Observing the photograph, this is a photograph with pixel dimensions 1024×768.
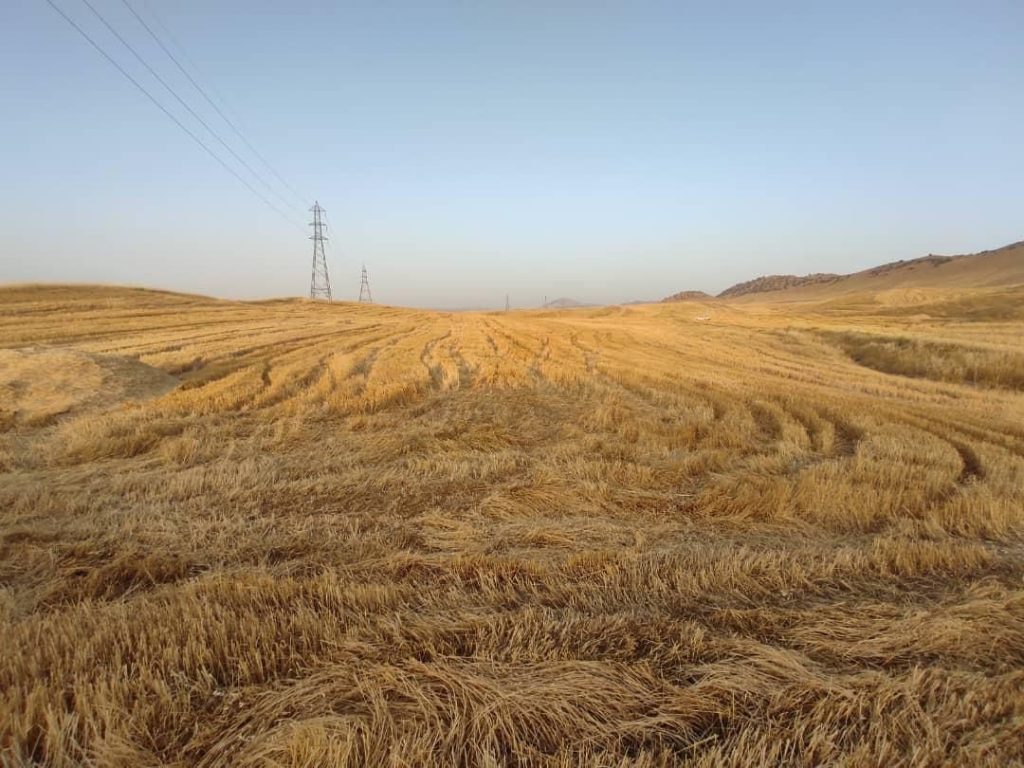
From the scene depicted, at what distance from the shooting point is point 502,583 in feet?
13.6

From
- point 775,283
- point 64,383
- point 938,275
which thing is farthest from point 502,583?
point 775,283

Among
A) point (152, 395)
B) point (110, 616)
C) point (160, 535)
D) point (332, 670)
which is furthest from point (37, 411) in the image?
point (332, 670)

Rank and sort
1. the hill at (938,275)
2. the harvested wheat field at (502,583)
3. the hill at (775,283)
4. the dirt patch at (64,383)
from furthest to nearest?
the hill at (775,283), the hill at (938,275), the dirt patch at (64,383), the harvested wheat field at (502,583)

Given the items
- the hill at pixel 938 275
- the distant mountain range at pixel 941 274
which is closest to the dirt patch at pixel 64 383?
the hill at pixel 938 275

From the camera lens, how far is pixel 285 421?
9641 mm

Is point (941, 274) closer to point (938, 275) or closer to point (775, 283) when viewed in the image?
point (938, 275)

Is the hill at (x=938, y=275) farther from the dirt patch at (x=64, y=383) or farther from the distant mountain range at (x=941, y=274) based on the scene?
the dirt patch at (x=64, y=383)

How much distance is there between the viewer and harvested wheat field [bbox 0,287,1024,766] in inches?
100

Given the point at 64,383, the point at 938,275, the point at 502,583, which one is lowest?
the point at 502,583

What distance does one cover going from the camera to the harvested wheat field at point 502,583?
254 cm

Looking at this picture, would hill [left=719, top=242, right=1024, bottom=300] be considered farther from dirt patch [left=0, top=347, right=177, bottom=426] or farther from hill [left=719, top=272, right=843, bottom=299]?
dirt patch [left=0, top=347, right=177, bottom=426]

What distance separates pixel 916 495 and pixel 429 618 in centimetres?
601

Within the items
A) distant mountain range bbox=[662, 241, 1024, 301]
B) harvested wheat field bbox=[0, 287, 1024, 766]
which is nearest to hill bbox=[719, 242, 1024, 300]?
distant mountain range bbox=[662, 241, 1024, 301]

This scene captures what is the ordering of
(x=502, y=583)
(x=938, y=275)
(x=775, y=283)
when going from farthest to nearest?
(x=775, y=283) < (x=938, y=275) < (x=502, y=583)
